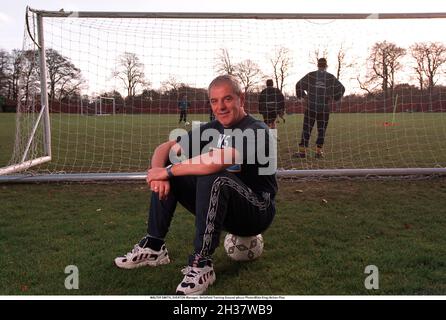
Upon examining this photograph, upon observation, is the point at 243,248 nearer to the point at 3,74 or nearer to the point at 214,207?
the point at 214,207

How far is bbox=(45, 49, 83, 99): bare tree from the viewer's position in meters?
7.47

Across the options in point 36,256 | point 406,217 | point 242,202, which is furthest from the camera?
point 406,217

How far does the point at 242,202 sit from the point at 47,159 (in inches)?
238

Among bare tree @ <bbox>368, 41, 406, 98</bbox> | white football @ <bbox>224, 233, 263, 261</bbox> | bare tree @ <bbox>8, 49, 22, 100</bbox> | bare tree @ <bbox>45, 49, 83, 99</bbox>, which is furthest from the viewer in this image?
bare tree @ <bbox>368, 41, 406, 98</bbox>

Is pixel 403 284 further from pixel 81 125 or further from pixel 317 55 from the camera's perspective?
pixel 81 125

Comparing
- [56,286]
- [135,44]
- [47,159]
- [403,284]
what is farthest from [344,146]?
[56,286]

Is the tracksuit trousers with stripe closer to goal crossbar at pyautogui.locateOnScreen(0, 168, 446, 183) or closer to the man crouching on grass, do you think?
the man crouching on grass

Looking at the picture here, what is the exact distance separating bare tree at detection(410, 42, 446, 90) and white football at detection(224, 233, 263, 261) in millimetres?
8998

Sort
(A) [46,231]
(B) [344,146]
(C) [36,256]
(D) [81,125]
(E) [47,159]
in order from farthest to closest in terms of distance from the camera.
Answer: (D) [81,125] < (B) [344,146] < (E) [47,159] < (A) [46,231] < (C) [36,256]

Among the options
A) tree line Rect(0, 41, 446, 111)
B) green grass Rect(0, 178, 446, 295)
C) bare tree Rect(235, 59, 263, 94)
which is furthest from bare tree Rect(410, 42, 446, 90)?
green grass Rect(0, 178, 446, 295)

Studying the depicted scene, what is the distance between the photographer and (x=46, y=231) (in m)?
3.73

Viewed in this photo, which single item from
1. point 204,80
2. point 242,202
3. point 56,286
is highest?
point 204,80

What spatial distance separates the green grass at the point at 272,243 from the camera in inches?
104

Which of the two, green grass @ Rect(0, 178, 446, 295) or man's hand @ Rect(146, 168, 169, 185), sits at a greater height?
man's hand @ Rect(146, 168, 169, 185)
